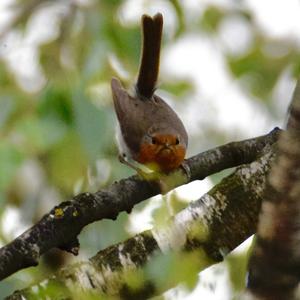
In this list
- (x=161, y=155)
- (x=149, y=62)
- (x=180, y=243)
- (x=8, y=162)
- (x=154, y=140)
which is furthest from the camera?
(x=149, y=62)

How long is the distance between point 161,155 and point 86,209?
1.69 metres

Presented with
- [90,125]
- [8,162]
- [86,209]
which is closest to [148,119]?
[86,209]

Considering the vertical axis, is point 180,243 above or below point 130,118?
below

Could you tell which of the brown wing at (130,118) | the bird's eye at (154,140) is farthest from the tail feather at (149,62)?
the bird's eye at (154,140)

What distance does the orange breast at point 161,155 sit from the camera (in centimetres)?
414

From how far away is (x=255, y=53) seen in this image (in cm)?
354

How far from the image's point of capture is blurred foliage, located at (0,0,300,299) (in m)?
2.17

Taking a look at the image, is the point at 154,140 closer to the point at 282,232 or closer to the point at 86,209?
the point at 86,209

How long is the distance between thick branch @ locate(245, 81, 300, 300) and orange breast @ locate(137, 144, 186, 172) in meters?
2.53

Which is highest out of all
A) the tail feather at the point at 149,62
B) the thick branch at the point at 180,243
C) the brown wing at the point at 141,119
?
the tail feather at the point at 149,62

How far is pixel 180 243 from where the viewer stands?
249 centimetres

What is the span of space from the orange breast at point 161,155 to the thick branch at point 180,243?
3.74 feet

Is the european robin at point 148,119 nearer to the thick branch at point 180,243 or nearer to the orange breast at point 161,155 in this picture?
the orange breast at point 161,155

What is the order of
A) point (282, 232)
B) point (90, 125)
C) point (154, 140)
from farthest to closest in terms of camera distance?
1. point (154, 140)
2. point (90, 125)
3. point (282, 232)
